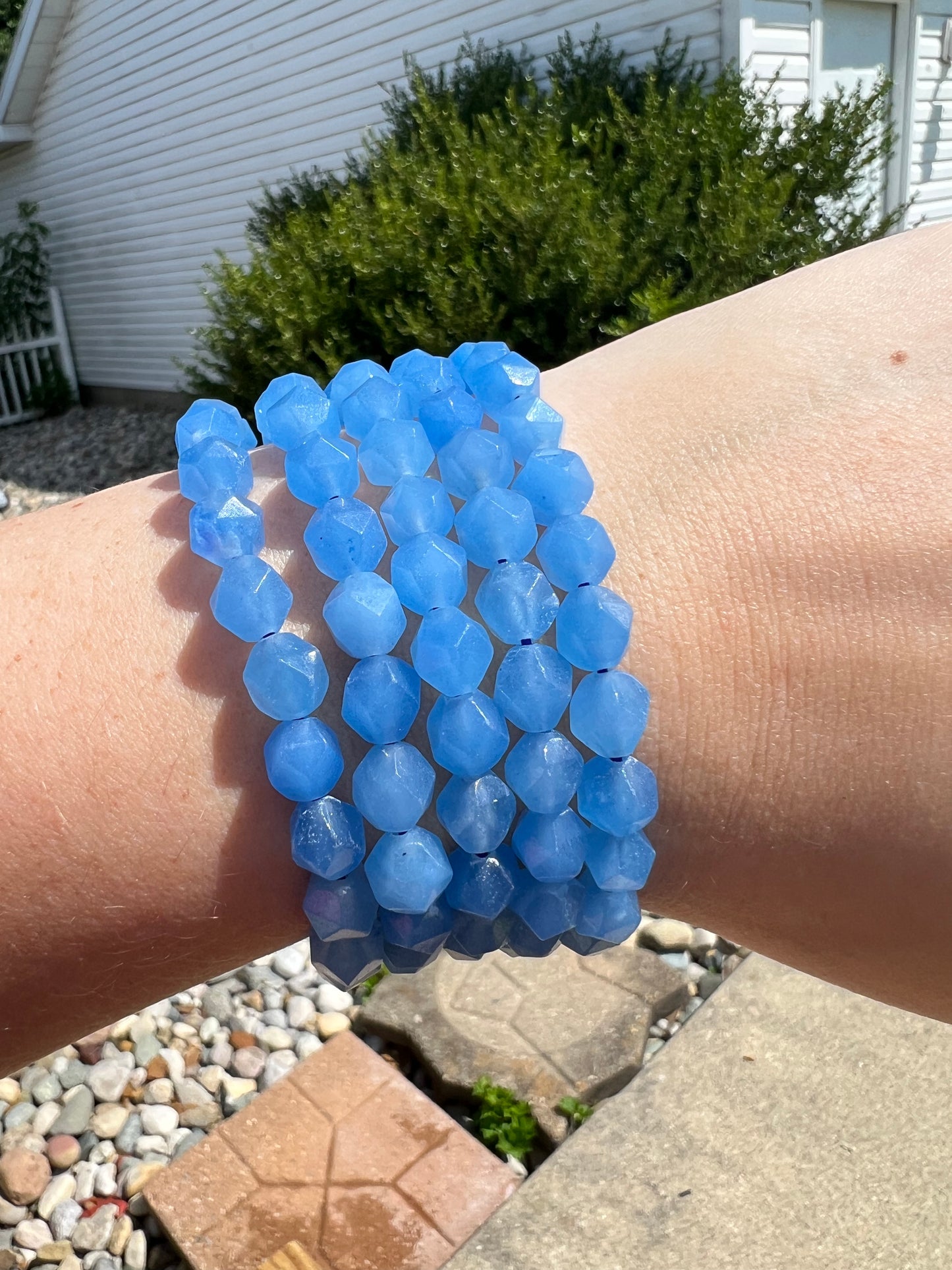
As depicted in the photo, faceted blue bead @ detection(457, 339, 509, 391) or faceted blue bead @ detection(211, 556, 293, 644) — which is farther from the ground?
faceted blue bead @ detection(457, 339, 509, 391)

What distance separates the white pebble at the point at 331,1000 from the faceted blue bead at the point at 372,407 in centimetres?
260

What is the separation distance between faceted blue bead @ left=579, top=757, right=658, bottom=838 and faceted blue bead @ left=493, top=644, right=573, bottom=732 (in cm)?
7

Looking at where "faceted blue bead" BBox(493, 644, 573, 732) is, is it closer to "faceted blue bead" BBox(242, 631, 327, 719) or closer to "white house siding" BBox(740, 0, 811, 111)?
"faceted blue bead" BBox(242, 631, 327, 719)

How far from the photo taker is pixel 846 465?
93cm

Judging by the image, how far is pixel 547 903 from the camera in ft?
3.04

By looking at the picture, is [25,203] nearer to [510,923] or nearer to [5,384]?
[5,384]

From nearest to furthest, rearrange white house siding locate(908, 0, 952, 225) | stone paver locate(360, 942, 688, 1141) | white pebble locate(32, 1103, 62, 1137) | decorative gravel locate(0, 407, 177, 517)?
stone paver locate(360, 942, 688, 1141) → white pebble locate(32, 1103, 62, 1137) → white house siding locate(908, 0, 952, 225) → decorative gravel locate(0, 407, 177, 517)

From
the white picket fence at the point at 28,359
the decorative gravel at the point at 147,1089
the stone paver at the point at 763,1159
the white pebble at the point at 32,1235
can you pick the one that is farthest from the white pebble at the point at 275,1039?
the white picket fence at the point at 28,359

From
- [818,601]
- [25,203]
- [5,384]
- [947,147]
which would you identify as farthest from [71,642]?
[25,203]

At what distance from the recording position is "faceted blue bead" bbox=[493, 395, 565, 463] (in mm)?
979

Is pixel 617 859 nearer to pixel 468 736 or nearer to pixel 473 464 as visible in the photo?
pixel 468 736

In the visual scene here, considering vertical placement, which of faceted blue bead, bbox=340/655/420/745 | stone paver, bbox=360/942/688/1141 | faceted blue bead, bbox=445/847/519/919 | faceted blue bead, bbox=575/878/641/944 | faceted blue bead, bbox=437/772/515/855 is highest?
faceted blue bead, bbox=340/655/420/745

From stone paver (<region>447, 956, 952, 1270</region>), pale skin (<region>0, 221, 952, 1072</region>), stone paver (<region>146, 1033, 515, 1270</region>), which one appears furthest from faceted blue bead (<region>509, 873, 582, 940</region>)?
stone paver (<region>146, 1033, 515, 1270</region>)

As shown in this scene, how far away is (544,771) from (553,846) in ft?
0.24
